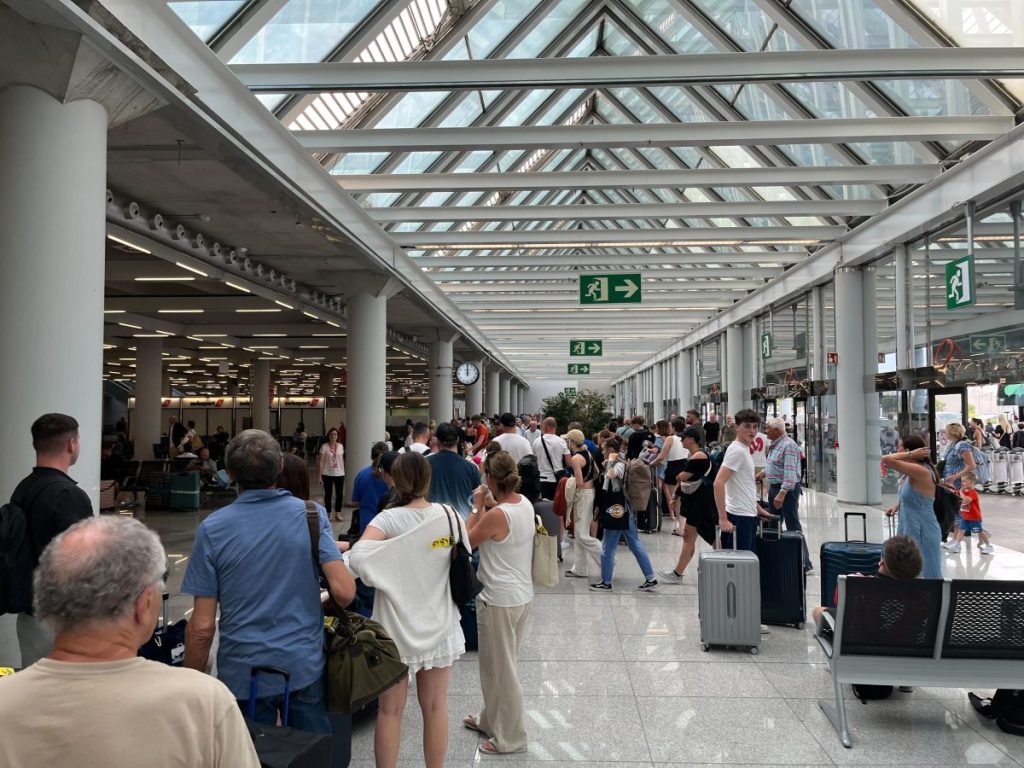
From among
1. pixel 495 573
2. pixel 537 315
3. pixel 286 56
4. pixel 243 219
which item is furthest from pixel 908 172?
pixel 537 315

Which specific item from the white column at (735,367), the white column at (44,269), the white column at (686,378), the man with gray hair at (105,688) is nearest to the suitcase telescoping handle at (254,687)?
the man with gray hair at (105,688)

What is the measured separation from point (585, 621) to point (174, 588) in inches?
181

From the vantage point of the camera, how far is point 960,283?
1148cm

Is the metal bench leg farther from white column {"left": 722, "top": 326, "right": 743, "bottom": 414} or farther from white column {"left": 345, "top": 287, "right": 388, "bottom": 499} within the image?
white column {"left": 722, "top": 326, "right": 743, "bottom": 414}

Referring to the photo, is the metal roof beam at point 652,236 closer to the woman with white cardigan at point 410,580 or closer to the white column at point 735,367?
the white column at point 735,367

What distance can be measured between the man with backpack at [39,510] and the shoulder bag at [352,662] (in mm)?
1329

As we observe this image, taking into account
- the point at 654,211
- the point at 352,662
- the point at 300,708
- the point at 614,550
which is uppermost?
the point at 654,211

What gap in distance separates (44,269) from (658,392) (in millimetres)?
41245

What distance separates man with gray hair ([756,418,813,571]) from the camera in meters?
8.57

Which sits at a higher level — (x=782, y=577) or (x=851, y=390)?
(x=851, y=390)

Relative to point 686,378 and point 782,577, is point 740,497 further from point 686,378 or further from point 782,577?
point 686,378

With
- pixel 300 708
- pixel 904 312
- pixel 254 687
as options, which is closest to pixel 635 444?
pixel 904 312

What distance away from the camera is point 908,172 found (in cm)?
1231

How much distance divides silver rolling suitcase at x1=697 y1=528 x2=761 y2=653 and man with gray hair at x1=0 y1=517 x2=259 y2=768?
4.92 m
